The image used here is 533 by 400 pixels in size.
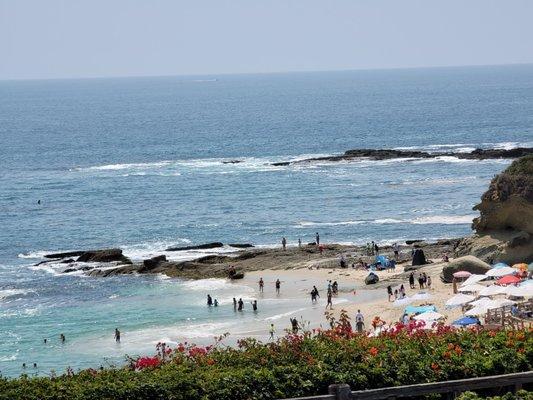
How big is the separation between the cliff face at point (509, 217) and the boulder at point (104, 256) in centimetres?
2262

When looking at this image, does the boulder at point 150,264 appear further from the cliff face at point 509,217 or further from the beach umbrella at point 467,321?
the beach umbrella at point 467,321

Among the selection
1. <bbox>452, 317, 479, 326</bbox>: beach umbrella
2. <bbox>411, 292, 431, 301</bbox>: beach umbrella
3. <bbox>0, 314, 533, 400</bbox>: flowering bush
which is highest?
<bbox>0, 314, 533, 400</bbox>: flowering bush

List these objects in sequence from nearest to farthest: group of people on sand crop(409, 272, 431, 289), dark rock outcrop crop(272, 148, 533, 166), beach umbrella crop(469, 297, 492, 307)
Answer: beach umbrella crop(469, 297, 492, 307) → group of people on sand crop(409, 272, 431, 289) → dark rock outcrop crop(272, 148, 533, 166)

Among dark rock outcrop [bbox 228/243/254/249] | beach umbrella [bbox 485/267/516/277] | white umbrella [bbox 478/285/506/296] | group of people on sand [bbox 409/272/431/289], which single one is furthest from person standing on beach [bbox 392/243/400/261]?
white umbrella [bbox 478/285/506/296]

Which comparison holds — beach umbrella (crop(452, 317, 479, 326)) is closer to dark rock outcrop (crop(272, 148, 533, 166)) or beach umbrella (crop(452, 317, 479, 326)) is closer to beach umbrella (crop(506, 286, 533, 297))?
beach umbrella (crop(506, 286, 533, 297))

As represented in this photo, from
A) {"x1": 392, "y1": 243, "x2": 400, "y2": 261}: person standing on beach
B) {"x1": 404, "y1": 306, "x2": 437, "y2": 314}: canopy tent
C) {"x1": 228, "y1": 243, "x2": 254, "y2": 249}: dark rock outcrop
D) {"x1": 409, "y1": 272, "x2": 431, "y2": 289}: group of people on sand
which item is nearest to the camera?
{"x1": 404, "y1": 306, "x2": 437, "y2": 314}: canopy tent

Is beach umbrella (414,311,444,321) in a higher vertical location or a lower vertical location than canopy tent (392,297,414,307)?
higher

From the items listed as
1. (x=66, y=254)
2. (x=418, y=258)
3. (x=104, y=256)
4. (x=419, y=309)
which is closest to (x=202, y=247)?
(x=104, y=256)

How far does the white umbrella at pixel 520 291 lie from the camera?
3531 cm

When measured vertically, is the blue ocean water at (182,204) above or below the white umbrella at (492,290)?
below

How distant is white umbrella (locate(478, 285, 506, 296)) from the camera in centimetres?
3630

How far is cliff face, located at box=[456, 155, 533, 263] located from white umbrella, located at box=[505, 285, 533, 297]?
374 inches

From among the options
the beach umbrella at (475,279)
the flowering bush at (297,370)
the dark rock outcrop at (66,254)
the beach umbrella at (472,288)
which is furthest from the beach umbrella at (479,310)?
the dark rock outcrop at (66,254)

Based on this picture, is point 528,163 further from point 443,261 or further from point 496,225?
point 443,261
